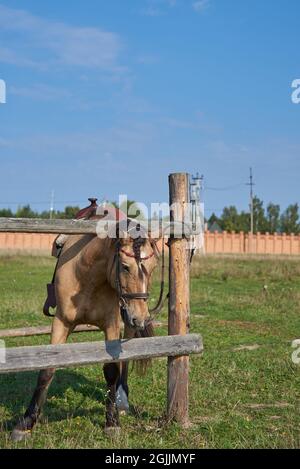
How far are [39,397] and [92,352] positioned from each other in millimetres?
891

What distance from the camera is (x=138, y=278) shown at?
4703 millimetres

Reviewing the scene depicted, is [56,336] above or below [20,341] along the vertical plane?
above

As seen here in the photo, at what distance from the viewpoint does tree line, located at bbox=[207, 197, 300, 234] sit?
86.8 metres

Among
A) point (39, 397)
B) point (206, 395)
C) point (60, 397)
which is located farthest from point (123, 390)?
point (39, 397)

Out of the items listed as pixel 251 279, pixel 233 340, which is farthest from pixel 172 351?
pixel 251 279

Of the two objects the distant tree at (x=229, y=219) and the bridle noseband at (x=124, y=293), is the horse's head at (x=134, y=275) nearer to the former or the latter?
the bridle noseband at (x=124, y=293)

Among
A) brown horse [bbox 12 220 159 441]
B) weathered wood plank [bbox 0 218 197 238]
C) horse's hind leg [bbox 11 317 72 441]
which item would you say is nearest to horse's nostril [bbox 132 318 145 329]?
brown horse [bbox 12 220 159 441]

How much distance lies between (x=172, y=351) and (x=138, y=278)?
3.29ft

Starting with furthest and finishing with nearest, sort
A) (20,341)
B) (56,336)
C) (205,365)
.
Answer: (20,341)
(205,365)
(56,336)

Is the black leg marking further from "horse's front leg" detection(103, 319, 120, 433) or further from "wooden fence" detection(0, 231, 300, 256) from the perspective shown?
"wooden fence" detection(0, 231, 300, 256)

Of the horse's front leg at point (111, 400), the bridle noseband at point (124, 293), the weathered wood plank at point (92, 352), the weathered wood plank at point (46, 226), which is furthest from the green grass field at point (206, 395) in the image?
the weathered wood plank at point (46, 226)

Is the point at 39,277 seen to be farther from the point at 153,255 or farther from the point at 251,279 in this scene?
the point at 153,255
